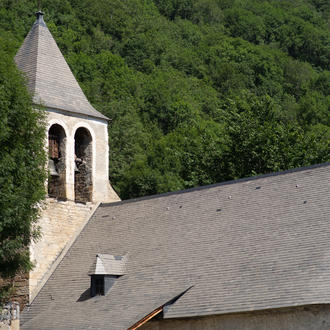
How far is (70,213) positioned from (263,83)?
48671 millimetres

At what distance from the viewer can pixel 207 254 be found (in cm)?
1825

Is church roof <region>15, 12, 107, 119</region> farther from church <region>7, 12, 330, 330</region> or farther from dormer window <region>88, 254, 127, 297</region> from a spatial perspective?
dormer window <region>88, 254, 127, 297</region>

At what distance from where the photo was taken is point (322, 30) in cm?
8744

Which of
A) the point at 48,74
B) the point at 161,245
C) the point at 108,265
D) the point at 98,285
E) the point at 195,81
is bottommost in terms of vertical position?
the point at 98,285

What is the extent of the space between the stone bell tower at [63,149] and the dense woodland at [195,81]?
10.6 meters

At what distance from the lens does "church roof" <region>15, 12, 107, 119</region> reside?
22.7m

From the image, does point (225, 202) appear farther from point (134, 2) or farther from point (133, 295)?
point (134, 2)

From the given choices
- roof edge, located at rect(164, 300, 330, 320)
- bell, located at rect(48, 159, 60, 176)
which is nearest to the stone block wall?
bell, located at rect(48, 159, 60, 176)

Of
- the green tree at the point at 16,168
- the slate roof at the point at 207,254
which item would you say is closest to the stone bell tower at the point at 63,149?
the slate roof at the point at 207,254

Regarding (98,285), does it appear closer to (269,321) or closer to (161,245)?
(161,245)

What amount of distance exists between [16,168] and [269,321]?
709 cm

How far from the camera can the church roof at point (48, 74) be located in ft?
74.4

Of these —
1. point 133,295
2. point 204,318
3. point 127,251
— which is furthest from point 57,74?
point 204,318

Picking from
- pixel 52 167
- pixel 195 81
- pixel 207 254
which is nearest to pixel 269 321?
pixel 207 254
